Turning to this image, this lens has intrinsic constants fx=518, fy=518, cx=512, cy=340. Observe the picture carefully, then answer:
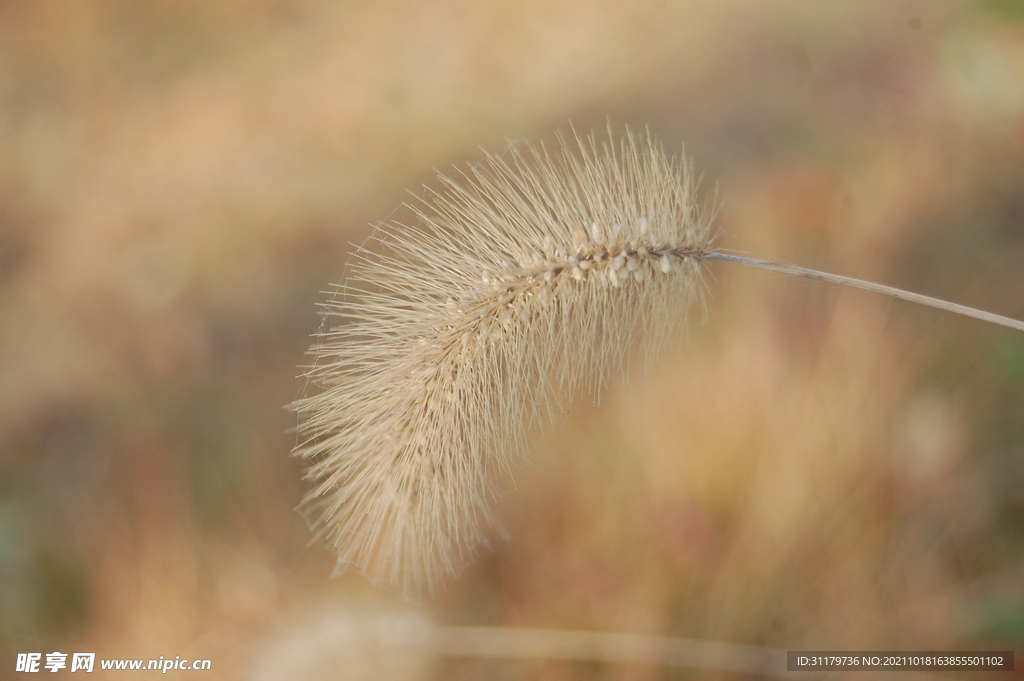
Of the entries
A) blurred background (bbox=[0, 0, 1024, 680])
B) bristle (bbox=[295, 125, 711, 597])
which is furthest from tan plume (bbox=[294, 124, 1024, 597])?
blurred background (bbox=[0, 0, 1024, 680])

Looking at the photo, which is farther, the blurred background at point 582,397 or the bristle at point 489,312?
the blurred background at point 582,397

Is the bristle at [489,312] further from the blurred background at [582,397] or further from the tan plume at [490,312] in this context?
the blurred background at [582,397]

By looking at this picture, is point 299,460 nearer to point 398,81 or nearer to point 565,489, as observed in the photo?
point 565,489

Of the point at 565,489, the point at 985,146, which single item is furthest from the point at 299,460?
the point at 985,146

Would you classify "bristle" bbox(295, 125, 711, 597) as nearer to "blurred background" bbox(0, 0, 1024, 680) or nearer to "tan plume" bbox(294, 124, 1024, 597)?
"tan plume" bbox(294, 124, 1024, 597)

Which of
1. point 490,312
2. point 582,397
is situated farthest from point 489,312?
point 582,397

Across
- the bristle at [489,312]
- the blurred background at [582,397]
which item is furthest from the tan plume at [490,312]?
the blurred background at [582,397]

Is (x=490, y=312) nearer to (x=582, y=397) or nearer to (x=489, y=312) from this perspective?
(x=489, y=312)

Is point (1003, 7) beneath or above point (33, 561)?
above
